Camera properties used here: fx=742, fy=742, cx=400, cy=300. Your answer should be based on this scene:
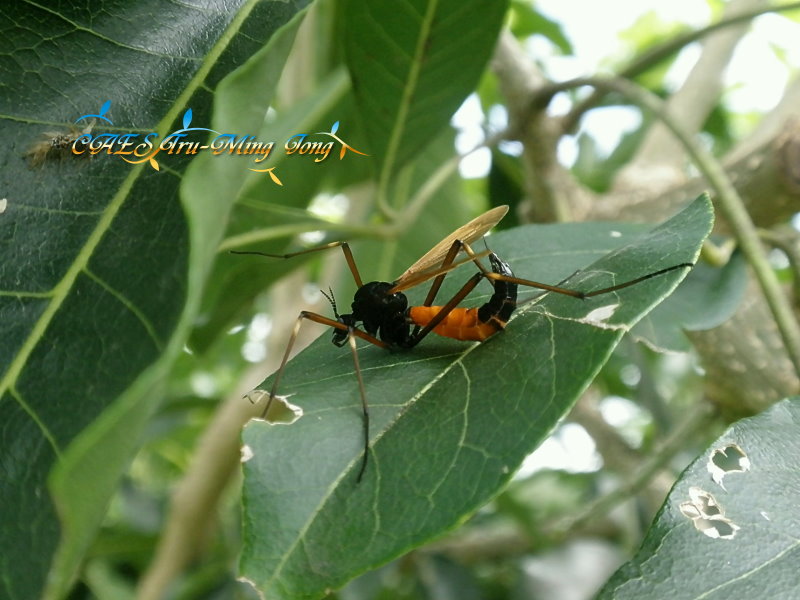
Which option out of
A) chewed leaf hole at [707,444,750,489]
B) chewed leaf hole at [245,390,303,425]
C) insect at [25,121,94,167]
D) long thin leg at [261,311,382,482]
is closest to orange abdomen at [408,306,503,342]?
long thin leg at [261,311,382,482]

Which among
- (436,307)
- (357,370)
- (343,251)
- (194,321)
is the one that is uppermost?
(194,321)

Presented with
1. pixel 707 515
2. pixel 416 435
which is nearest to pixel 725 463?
pixel 707 515

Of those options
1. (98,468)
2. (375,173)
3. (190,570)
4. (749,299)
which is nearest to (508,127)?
(375,173)

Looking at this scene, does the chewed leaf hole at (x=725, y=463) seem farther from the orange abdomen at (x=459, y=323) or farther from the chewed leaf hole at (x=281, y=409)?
the chewed leaf hole at (x=281, y=409)

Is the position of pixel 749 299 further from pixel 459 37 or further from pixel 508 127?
pixel 459 37

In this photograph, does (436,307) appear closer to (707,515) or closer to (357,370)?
(357,370)

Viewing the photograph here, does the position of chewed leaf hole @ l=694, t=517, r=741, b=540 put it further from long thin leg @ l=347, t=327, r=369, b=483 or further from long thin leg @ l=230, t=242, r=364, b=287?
long thin leg @ l=230, t=242, r=364, b=287

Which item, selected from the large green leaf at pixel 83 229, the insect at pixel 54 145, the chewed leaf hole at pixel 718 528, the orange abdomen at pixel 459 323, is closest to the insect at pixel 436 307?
the orange abdomen at pixel 459 323
